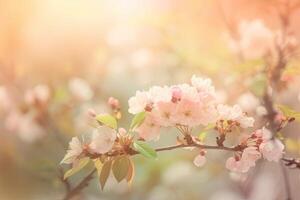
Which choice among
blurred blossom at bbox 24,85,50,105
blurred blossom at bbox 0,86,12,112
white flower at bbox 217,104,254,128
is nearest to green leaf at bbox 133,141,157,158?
white flower at bbox 217,104,254,128

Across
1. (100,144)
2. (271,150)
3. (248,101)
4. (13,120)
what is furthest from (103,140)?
(13,120)

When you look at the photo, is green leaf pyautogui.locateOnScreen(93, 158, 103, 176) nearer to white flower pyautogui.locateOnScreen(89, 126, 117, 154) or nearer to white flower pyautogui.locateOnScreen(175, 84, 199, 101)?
white flower pyautogui.locateOnScreen(89, 126, 117, 154)

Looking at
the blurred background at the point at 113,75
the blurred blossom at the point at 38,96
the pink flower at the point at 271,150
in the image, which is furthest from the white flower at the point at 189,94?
the blurred blossom at the point at 38,96

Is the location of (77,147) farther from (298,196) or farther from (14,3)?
(298,196)

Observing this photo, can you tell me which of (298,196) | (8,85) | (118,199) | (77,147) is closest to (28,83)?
(8,85)

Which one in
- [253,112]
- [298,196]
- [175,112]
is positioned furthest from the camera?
[298,196]

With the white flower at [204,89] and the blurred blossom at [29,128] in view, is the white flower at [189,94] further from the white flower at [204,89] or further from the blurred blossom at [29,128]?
the blurred blossom at [29,128]
